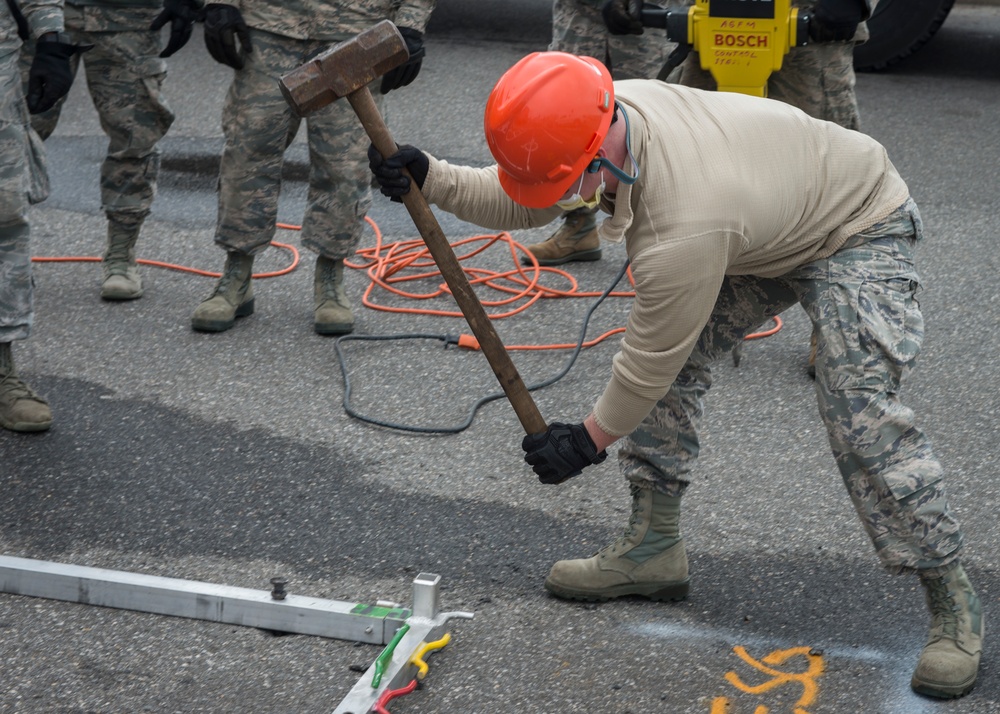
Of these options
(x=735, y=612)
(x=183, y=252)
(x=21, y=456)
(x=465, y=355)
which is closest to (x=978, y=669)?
(x=735, y=612)

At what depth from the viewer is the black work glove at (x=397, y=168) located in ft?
8.80

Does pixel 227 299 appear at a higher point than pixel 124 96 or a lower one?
lower

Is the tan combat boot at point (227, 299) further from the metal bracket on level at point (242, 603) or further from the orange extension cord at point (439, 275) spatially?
the metal bracket on level at point (242, 603)

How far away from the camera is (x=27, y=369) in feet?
14.2

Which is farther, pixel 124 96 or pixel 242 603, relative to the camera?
pixel 124 96

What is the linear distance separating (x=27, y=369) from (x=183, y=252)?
4.12 feet

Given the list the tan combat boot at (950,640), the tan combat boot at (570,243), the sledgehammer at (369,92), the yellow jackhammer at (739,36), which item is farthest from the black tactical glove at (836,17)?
the tan combat boot at (950,640)

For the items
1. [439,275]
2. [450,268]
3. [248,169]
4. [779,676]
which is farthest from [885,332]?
[439,275]

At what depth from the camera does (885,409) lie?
2.59 metres

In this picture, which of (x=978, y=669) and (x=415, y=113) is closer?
(x=978, y=669)

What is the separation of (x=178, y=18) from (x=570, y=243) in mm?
1919

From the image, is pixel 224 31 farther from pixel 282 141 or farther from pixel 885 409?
pixel 885 409

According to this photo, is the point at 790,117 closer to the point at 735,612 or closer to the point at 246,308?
the point at 735,612

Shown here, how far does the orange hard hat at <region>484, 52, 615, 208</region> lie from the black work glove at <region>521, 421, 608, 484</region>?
0.59m
